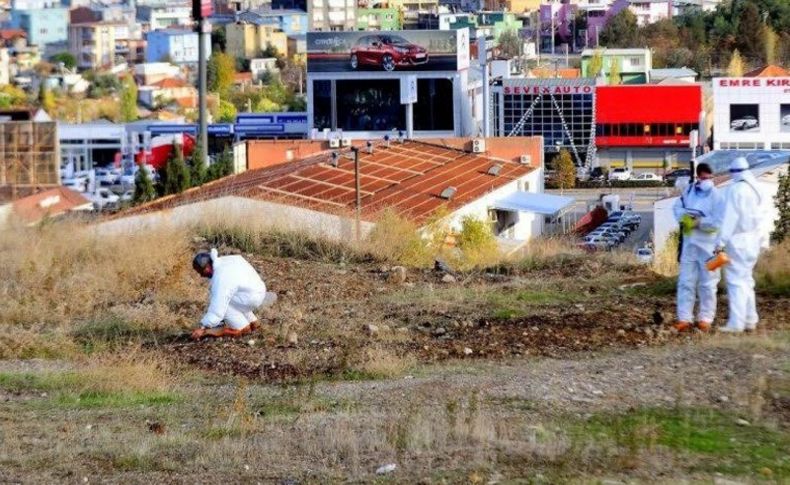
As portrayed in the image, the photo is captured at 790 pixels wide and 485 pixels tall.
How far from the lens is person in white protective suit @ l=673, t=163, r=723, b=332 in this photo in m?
11.4

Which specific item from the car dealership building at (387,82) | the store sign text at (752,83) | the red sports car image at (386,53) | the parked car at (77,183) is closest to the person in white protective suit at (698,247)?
the parked car at (77,183)

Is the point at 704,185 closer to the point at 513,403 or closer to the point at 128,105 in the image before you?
the point at 513,403

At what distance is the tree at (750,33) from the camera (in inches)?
3994

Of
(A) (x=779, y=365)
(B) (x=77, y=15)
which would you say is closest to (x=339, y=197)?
(A) (x=779, y=365)

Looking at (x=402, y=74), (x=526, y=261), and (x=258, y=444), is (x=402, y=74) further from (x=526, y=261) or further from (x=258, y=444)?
(x=258, y=444)

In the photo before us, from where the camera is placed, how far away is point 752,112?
207ft

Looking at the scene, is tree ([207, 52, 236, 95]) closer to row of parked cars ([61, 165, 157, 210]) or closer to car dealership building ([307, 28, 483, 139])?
row of parked cars ([61, 165, 157, 210])

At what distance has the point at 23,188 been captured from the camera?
39031 millimetres

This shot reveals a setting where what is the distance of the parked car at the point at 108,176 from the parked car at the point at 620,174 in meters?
19.3

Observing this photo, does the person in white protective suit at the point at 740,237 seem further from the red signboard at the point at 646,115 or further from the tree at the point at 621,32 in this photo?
the tree at the point at 621,32

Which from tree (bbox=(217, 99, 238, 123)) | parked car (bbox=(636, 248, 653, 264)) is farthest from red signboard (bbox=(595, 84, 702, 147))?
parked car (bbox=(636, 248, 653, 264))

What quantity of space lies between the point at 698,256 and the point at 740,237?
492 mm

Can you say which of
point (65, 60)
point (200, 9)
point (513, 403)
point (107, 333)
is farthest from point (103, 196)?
point (65, 60)

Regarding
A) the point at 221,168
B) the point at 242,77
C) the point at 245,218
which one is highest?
the point at 242,77
